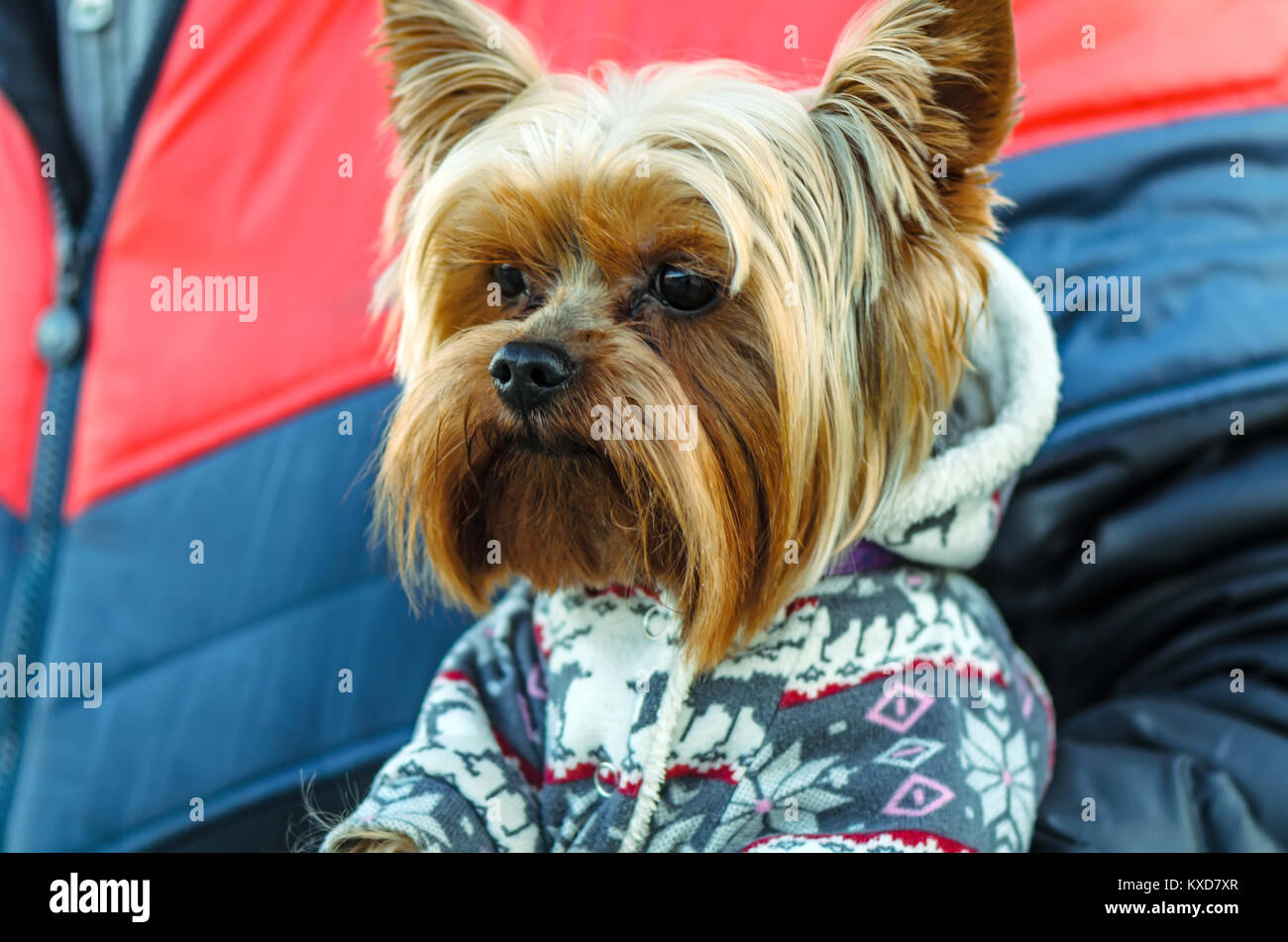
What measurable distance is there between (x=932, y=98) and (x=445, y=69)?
2.01ft

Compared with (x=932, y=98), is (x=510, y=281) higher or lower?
lower

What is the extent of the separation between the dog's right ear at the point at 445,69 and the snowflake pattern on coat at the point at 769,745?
64 cm

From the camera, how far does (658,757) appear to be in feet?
3.78

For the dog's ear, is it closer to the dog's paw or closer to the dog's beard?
the dog's beard

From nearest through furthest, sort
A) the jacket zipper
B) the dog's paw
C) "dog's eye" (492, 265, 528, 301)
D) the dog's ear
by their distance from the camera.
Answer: the dog's ear
the dog's paw
"dog's eye" (492, 265, 528, 301)
the jacket zipper

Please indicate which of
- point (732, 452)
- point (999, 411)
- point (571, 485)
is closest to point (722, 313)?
point (732, 452)

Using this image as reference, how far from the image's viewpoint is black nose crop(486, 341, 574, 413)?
107 centimetres

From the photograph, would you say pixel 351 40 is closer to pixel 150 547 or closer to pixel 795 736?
pixel 150 547

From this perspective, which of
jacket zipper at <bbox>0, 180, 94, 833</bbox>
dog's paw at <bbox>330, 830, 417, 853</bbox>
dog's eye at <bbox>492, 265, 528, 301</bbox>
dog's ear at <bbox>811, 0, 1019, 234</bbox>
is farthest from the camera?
jacket zipper at <bbox>0, 180, 94, 833</bbox>

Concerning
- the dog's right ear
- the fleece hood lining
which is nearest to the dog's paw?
the fleece hood lining

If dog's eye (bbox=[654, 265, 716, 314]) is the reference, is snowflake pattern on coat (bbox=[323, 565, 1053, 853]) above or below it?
below

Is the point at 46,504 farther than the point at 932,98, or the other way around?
the point at 46,504

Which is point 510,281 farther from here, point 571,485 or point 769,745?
point 769,745
